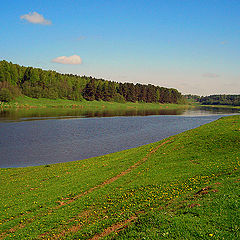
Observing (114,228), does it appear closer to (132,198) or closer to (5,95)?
(132,198)

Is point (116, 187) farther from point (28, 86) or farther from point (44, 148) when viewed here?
point (28, 86)

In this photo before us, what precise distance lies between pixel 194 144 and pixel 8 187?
2491cm

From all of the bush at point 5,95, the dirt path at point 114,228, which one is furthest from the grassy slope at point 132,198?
the bush at point 5,95

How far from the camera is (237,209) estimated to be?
11.7 m

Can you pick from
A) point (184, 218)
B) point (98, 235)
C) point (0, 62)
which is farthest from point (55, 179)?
point (0, 62)

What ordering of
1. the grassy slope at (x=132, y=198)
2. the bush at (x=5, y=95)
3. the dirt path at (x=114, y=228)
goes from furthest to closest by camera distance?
the bush at (x=5, y=95) → the dirt path at (x=114, y=228) → the grassy slope at (x=132, y=198)

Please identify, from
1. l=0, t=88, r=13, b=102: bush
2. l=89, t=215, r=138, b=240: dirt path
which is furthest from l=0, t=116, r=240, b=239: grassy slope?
l=0, t=88, r=13, b=102: bush

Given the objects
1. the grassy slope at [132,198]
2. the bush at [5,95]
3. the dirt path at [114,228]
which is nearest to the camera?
the grassy slope at [132,198]

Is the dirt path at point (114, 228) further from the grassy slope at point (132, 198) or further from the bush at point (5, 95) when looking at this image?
the bush at point (5, 95)

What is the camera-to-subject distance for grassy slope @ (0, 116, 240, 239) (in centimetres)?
1123

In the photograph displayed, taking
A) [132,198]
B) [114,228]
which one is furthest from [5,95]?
[114,228]

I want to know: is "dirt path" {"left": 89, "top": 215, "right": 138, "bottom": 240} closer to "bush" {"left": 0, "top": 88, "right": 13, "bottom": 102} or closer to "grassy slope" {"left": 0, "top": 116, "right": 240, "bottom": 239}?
"grassy slope" {"left": 0, "top": 116, "right": 240, "bottom": 239}

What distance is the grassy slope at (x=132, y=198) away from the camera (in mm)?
11234

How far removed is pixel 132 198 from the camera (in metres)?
17.0
